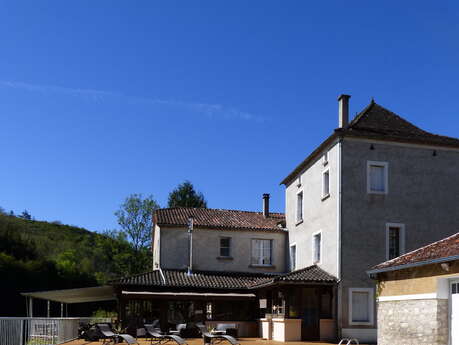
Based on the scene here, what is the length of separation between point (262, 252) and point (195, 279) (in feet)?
14.6

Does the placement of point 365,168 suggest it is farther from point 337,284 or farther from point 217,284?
point 217,284

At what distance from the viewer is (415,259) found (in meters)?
14.4

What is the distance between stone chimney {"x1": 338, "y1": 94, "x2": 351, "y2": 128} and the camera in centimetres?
2362

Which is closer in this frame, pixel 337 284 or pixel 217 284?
pixel 337 284

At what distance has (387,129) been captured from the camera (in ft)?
76.8

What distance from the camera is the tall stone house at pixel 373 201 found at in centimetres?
2197

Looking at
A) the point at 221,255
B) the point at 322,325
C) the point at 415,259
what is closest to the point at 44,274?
the point at 221,255

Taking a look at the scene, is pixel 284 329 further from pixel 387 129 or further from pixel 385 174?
pixel 387 129

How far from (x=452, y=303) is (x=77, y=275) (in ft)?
127

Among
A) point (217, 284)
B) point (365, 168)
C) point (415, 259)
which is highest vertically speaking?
point (365, 168)

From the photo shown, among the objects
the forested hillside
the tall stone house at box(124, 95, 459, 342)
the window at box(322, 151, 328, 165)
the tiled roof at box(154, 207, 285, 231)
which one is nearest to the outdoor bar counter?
the tall stone house at box(124, 95, 459, 342)

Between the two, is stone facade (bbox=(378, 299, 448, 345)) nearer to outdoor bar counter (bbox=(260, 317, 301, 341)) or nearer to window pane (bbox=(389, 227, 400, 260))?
outdoor bar counter (bbox=(260, 317, 301, 341))

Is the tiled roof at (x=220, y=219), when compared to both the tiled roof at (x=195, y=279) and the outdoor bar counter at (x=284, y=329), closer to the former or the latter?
the tiled roof at (x=195, y=279)

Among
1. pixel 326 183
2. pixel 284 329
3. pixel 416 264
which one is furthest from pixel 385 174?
pixel 416 264
